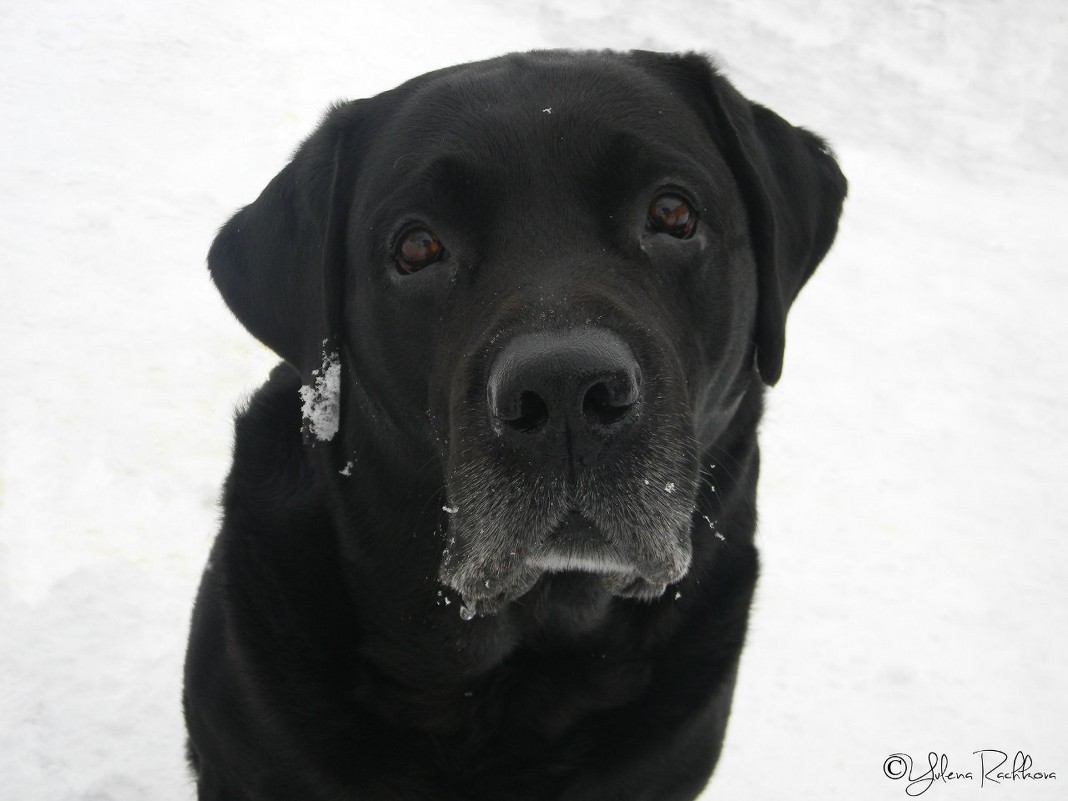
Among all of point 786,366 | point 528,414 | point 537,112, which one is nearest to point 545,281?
point 528,414

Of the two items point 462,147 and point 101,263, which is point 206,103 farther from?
point 462,147

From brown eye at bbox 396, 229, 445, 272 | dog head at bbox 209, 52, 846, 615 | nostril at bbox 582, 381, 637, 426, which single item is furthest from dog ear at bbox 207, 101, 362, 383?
nostril at bbox 582, 381, 637, 426

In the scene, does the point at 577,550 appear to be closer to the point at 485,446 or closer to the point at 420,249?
the point at 485,446

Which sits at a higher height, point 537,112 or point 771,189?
point 537,112

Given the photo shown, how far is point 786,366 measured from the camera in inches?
252

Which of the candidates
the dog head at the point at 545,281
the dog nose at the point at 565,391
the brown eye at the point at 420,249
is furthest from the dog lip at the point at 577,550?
the brown eye at the point at 420,249

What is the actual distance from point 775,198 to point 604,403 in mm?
A: 1056

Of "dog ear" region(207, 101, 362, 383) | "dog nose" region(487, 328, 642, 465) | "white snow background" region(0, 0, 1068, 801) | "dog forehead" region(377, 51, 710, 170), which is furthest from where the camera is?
"white snow background" region(0, 0, 1068, 801)

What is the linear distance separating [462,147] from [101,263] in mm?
4604

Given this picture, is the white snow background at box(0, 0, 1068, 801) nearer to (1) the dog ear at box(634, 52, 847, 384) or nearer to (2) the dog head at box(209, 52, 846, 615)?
(2) the dog head at box(209, 52, 846, 615)

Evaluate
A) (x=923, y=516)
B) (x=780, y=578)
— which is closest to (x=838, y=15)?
(x=923, y=516)

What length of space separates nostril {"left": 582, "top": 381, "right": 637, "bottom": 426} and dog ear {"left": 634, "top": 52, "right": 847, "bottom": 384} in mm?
891

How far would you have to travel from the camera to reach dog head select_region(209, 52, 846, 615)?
6.48 feet

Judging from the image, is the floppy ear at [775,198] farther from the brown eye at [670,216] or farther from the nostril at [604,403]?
the nostril at [604,403]
